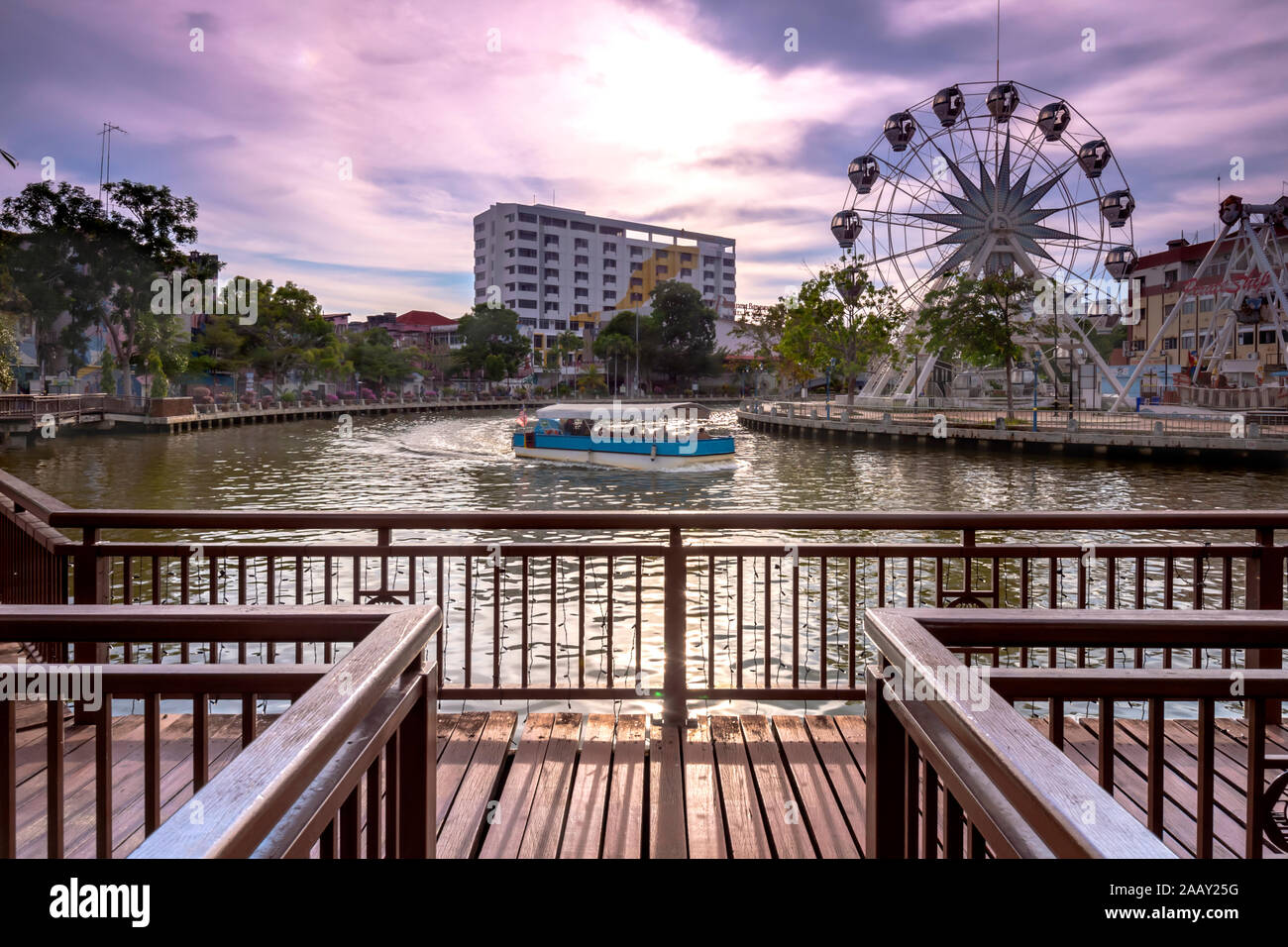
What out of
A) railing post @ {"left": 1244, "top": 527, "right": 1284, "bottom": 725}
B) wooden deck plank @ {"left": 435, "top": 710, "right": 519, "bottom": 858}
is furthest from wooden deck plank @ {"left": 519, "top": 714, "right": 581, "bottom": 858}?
railing post @ {"left": 1244, "top": 527, "right": 1284, "bottom": 725}

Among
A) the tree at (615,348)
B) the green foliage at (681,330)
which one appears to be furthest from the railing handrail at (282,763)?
the green foliage at (681,330)

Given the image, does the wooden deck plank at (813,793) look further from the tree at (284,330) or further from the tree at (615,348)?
the tree at (615,348)

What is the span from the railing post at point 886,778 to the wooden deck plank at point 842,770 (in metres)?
1.43

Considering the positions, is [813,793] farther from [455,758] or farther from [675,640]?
[455,758]

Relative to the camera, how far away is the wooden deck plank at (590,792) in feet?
11.5

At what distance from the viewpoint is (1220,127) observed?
123 feet

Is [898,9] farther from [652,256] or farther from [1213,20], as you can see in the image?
[652,256]

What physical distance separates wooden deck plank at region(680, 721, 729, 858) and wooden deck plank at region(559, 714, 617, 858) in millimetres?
337

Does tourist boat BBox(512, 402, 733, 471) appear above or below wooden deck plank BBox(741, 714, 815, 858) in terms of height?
above

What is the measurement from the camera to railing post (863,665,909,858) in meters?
1.98

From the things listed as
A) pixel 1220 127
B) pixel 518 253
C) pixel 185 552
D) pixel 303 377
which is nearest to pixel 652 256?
pixel 518 253

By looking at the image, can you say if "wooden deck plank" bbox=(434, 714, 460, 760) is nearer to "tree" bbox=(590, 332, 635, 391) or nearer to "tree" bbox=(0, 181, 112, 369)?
"tree" bbox=(0, 181, 112, 369)

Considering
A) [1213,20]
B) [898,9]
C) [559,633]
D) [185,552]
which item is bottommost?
[559,633]
